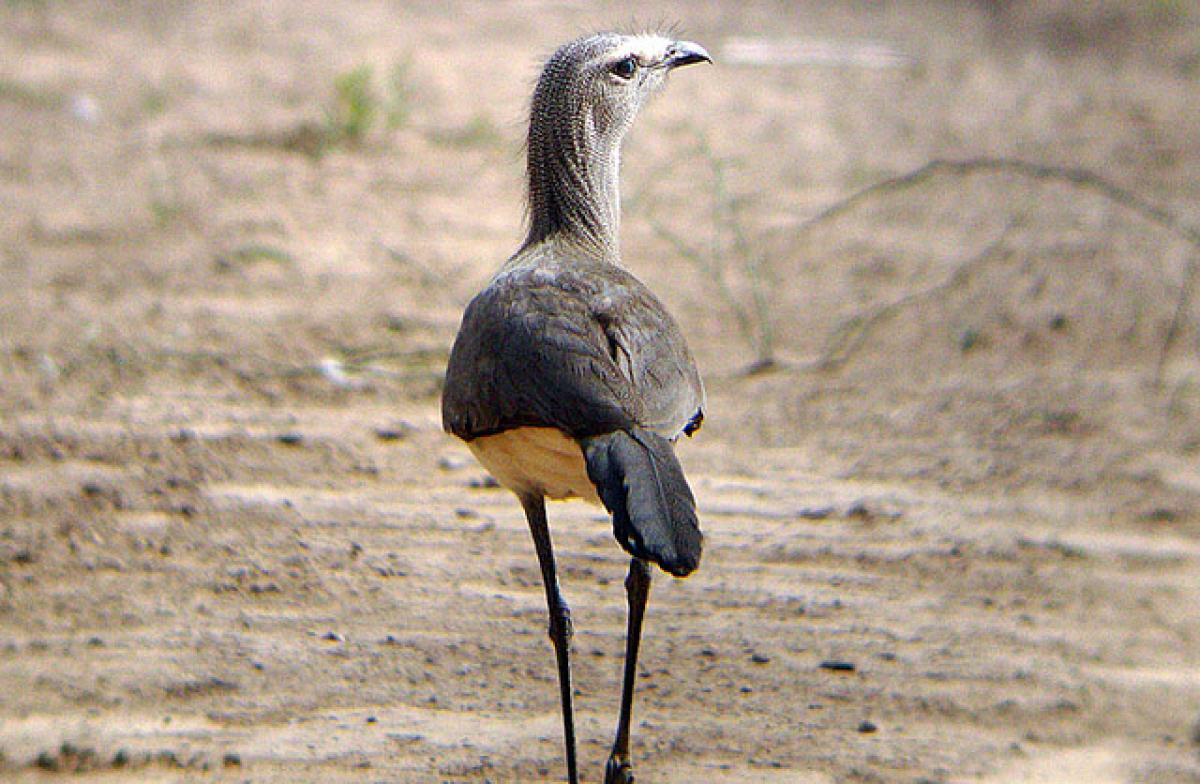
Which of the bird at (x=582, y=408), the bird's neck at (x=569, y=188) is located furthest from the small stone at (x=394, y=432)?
the bird at (x=582, y=408)

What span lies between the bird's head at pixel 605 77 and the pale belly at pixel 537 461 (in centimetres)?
109

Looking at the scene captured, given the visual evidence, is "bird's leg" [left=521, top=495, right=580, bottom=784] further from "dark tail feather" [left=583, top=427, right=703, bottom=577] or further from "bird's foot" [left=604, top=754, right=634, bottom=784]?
"dark tail feather" [left=583, top=427, right=703, bottom=577]

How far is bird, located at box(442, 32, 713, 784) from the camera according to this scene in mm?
2932

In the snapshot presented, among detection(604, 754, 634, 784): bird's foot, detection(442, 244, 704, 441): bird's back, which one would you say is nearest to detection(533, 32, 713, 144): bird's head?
detection(442, 244, 704, 441): bird's back

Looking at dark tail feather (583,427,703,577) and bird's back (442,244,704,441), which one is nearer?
dark tail feather (583,427,703,577)

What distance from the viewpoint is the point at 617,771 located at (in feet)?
10.7

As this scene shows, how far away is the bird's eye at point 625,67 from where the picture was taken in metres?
4.18

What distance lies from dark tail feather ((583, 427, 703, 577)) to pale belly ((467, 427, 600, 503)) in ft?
0.31

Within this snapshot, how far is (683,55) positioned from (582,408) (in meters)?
1.64

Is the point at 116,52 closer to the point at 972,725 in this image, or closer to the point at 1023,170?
the point at 1023,170

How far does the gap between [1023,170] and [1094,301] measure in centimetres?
109

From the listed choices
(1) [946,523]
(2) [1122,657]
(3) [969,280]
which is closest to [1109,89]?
(3) [969,280]

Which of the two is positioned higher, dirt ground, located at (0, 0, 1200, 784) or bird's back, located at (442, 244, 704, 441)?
bird's back, located at (442, 244, 704, 441)

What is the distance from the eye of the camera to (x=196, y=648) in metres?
3.77
